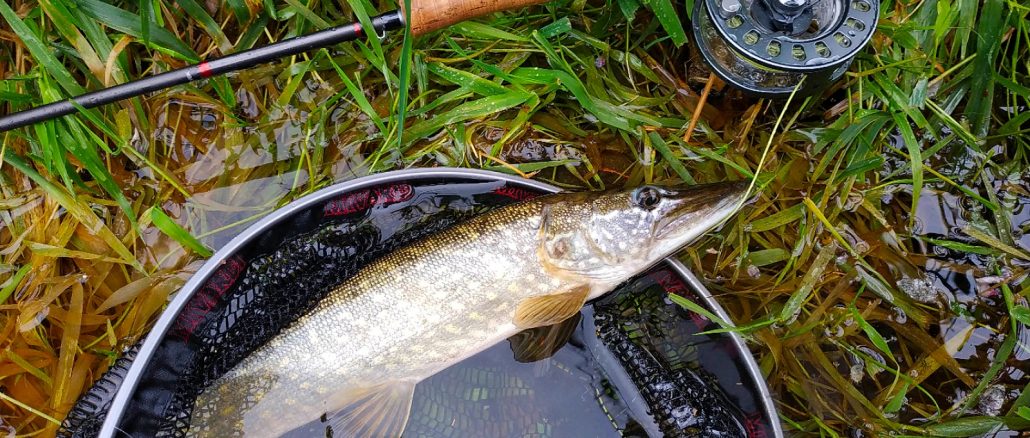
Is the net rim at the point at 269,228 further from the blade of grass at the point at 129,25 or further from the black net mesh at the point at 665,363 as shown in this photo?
the blade of grass at the point at 129,25

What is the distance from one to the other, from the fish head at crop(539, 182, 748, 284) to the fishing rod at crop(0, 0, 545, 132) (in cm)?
54

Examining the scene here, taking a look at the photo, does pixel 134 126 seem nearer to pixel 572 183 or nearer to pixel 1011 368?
pixel 572 183

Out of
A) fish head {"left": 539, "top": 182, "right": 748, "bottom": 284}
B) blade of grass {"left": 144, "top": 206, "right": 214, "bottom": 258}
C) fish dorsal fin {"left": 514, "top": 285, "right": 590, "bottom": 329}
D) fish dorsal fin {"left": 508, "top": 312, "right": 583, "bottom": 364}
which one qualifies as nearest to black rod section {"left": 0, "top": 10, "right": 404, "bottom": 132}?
blade of grass {"left": 144, "top": 206, "right": 214, "bottom": 258}

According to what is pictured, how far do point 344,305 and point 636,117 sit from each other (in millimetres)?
932

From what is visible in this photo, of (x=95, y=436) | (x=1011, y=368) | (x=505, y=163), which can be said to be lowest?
(x=1011, y=368)

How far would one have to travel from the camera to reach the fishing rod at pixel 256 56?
1.57m

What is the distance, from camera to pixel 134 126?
186 cm

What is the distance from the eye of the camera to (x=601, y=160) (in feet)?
6.26

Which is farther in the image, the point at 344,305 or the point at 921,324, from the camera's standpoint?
the point at 921,324

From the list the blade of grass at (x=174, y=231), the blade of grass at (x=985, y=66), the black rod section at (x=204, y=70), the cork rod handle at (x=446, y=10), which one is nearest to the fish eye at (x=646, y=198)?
the cork rod handle at (x=446, y=10)

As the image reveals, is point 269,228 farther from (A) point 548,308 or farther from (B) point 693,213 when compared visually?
(B) point 693,213

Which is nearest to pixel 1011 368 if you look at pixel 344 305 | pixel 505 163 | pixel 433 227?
pixel 505 163

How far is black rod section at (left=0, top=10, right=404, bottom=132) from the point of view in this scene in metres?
1.57

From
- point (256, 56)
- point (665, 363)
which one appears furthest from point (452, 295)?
point (256, 56)
